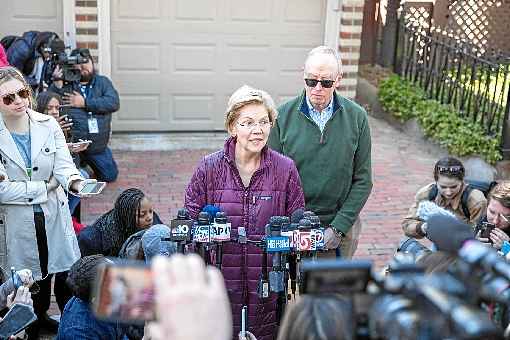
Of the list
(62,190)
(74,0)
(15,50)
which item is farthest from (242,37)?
(62,190)

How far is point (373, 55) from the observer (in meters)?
10.9

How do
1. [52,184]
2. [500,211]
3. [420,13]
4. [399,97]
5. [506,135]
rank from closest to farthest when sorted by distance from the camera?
[500,211] < [52,184] < [506,135] < [399,97] < [420,13]

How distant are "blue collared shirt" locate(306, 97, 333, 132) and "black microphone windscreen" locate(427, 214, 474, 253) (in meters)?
2.21

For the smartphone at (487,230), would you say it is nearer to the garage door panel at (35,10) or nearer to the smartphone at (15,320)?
the smartphone at (15,320)

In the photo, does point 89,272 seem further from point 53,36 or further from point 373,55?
point 373,55

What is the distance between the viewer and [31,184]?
4.09 m

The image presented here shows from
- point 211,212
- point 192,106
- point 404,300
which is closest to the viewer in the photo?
point 404,300

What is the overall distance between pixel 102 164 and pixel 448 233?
5624 mm

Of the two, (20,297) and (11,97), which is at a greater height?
(11,97)

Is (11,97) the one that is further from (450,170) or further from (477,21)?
(477,21)

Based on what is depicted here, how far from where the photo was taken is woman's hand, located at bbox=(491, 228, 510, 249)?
3713 millimetres

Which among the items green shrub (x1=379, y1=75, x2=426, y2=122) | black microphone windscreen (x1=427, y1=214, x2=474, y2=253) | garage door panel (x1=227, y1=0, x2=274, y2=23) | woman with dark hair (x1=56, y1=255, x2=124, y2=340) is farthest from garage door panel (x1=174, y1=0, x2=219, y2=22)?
black microphone windscreen (x1=427, y1=214, x2=474, y2=253)

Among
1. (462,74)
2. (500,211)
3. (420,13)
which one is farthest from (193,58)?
(500,211)

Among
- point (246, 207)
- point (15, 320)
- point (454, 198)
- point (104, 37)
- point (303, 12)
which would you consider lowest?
point (15, 320)
